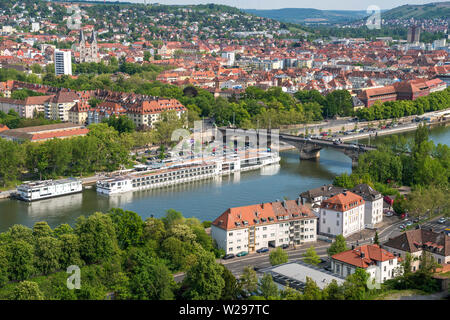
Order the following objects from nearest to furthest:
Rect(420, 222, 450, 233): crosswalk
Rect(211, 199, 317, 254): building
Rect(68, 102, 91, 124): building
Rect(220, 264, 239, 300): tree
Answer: Rect(220, 264, 239, 300): tree, Rect(211, 199, 317, 254): building, Rect(420, 222, 450, 233): crosswalk, Rect(68, 102, 91, 124): building

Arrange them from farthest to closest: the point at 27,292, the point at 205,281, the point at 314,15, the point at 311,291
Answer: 1. the point at 314,15
2. the point at 205,281
3. the point at 311,291
4. the point at 27,292

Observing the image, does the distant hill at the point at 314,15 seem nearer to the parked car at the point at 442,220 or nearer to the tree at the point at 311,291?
the parked car at the point at 442,220

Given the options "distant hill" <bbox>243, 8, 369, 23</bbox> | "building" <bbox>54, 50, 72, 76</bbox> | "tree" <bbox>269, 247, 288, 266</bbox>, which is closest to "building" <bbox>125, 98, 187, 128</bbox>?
"building" <bbox>54, 50, 72, 76</bbox>

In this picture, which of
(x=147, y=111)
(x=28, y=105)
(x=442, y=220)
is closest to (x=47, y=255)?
(x=442, y=220)

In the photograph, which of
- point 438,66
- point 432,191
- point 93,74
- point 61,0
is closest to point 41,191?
point 432,191

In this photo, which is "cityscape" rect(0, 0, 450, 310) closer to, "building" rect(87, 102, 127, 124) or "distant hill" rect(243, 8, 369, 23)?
"building" rect(87, 102, 127, 124)

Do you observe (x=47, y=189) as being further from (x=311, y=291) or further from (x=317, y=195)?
(x=311, y=291)

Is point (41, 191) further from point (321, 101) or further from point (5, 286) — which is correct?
point (321, 101)
